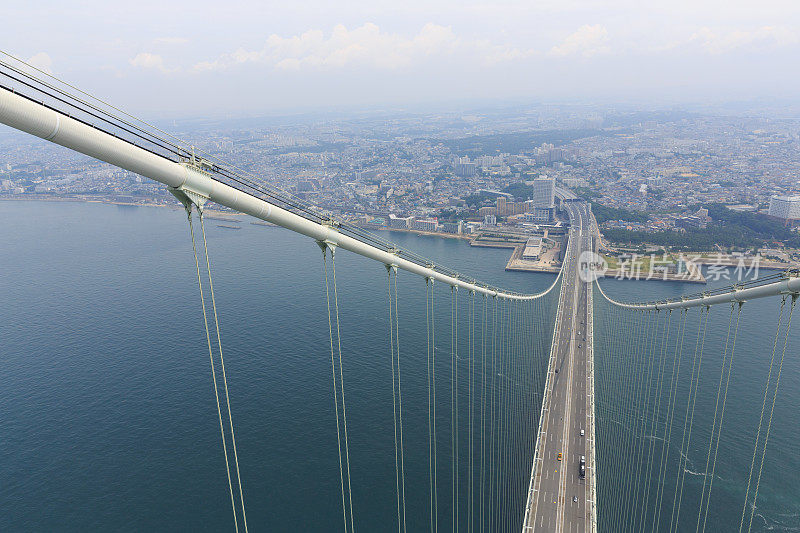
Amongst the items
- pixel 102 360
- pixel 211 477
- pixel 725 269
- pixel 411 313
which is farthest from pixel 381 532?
pixel 725 269

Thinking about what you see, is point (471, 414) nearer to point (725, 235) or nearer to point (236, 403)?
point (236, 403)

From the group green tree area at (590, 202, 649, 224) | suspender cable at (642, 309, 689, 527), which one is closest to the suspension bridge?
suspender cable at (642, 309, 689, 527)

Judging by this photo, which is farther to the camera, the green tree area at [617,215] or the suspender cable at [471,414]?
the green tree area at [617,215]

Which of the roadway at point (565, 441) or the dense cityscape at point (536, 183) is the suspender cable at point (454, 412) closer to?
the roadway at point (565, 441)

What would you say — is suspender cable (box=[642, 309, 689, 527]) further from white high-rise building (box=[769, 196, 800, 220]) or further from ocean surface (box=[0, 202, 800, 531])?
white high-rise building (box=[769, 196, 800, 220])

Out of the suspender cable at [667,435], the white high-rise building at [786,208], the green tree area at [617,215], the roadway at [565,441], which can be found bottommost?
the suspender cable at [667,435]

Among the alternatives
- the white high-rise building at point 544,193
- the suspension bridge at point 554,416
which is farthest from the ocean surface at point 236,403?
the white high-rise building at point 544,193

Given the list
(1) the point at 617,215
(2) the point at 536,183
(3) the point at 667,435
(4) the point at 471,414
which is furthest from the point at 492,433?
(2) the point at 536,183
